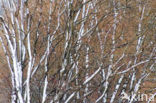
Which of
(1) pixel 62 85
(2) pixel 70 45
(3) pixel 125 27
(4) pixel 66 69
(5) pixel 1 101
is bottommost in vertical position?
(5) pixel 1 101

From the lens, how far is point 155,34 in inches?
174

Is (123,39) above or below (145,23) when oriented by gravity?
below

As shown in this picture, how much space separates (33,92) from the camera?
555 cm

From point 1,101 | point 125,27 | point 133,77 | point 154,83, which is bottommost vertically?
point 1,101

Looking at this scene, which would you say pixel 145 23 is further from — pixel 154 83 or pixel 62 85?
pixel 62 85

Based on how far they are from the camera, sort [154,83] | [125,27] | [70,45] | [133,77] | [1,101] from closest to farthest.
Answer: [70,45] < [133,77] < [125,27] < [154,83] < [1,101]

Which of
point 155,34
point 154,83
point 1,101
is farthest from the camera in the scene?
point 1,101

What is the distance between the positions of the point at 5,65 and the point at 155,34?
7449 mm

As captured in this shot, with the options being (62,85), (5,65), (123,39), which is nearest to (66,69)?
(62,85)

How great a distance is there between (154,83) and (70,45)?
492 centimetres

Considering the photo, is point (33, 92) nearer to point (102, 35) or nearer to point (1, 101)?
point (102, 35)

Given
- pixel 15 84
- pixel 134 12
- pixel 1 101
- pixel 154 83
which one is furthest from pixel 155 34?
pixel 1 101

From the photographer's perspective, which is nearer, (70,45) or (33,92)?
(70,45)

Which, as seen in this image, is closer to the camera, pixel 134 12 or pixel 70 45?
pixel 70 45
